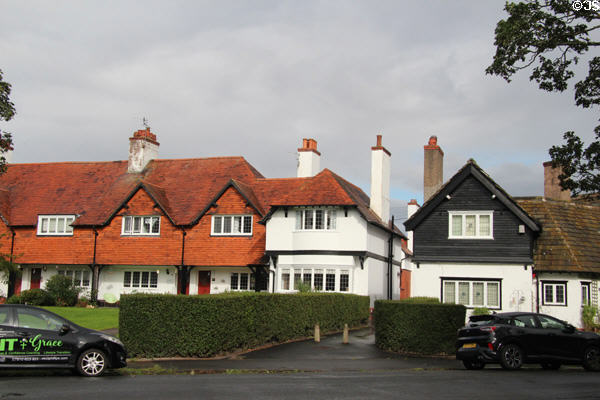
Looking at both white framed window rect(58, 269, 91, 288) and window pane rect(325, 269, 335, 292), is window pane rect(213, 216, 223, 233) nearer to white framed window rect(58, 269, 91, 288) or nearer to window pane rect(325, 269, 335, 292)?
window pane rect(325, 269, 335, 292)

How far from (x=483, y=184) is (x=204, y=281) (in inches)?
718

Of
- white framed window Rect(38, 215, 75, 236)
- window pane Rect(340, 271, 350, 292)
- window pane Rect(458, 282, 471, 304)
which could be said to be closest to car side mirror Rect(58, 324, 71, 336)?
window pane Rect(458, 282, 471, 304)

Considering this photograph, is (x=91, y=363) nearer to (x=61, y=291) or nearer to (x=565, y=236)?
(x=565, y=236)

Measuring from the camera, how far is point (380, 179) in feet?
127

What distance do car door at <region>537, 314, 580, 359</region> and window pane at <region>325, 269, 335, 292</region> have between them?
16865 millimetres

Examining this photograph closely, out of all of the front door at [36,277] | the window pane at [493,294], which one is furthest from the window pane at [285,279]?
the front door at [36,277]

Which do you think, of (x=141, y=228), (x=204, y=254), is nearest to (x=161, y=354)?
(x=204, y=254)

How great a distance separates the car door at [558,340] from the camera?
18531mm

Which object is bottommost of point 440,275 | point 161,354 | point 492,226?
point 161,354

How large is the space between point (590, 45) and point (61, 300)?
1239 inches

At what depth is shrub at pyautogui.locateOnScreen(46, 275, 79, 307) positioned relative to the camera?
3825cm

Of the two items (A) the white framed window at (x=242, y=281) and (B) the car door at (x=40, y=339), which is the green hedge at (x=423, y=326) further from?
(A) the white framed window at (x=242, y=281)

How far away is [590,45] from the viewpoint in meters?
17.4

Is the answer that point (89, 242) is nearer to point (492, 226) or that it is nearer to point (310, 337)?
point (310, 337)
